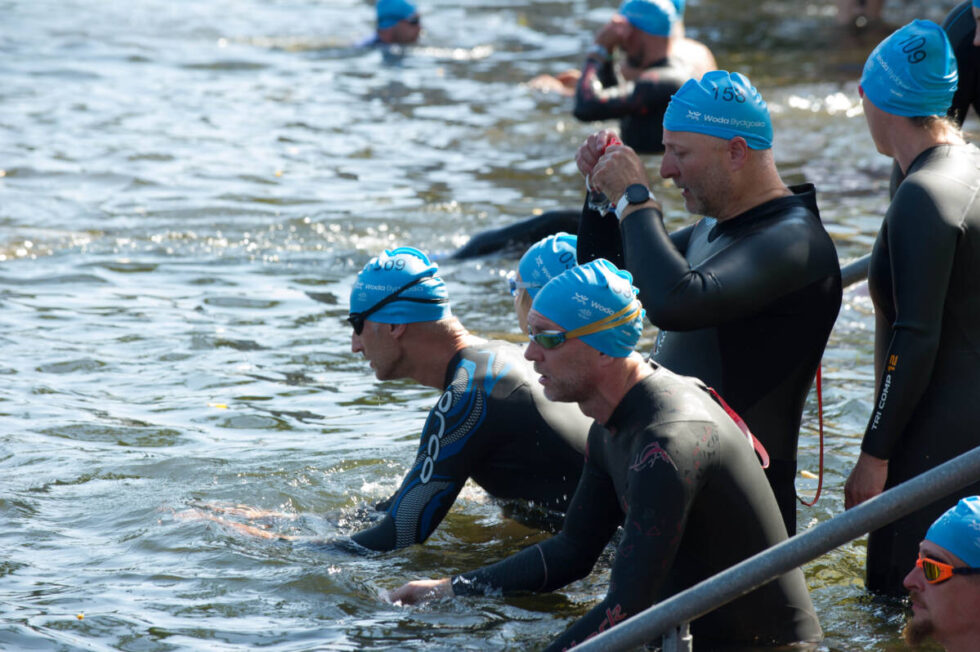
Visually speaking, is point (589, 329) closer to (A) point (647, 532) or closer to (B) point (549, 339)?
(B) point (549, 339)

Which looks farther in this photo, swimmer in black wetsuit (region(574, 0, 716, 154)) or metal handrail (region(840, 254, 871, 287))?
swimmer in black wetsuit (region(574, 0, 716, 154))

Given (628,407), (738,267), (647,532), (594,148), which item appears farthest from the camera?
(594,148)

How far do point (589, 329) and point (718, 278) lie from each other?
0.56m

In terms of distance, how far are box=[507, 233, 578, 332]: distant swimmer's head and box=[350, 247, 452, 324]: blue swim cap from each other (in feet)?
1.07

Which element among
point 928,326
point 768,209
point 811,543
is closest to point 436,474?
point 768,209

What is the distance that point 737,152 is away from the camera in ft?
14.9

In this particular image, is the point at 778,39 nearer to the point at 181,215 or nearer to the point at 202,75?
the point at 202,75

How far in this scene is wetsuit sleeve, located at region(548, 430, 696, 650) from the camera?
12.1 ft

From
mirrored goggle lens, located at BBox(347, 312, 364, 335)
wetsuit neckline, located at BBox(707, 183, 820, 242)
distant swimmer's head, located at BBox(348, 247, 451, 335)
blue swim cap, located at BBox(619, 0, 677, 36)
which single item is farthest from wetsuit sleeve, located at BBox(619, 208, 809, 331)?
blue swim cap, located at BBox(619, 0, 677, 36)

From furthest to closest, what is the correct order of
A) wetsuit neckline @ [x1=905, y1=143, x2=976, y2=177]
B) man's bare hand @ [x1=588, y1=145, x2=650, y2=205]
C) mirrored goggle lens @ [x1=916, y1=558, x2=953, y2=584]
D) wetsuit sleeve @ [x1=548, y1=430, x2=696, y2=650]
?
man's bare hand @ [x1=588, y1=145, x2=650, y2=205] → wetsuit neckline @ [x1=905, y1=143, x2=976, y2=177] → wetsuit sleeve @ [x1=548, y1=430, x2=696, y2=650] → mirrored goggle lens @ [x1=916, y1=558, x2=953, y2=584]

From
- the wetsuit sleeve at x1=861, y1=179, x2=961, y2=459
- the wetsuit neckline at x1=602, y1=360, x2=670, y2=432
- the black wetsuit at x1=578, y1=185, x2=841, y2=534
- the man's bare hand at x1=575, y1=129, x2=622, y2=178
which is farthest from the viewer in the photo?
the man's bare hand at x1=575, y1=129, x2=622, y2=178

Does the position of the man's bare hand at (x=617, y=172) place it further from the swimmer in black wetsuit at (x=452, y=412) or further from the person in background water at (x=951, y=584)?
the person in background water at (x=951, y=584)

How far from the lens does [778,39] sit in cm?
2116

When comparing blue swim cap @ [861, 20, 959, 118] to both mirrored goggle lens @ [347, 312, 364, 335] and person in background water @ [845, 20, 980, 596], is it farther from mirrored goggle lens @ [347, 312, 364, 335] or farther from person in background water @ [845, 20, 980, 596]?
mirrored goggle lens @ [347, 312, 364, 335]
